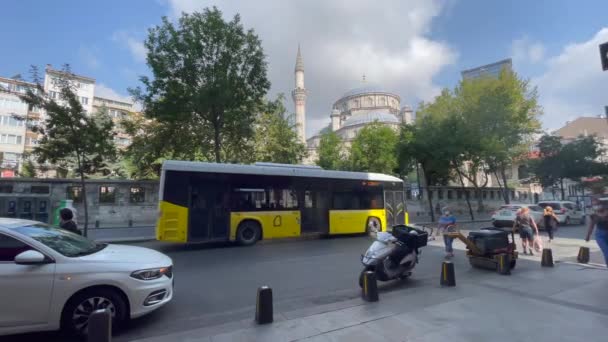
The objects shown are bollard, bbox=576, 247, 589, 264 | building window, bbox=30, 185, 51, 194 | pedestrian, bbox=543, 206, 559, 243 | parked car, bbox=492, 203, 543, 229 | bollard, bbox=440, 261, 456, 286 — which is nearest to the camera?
bollard, bbox=440, 261, 456, 286

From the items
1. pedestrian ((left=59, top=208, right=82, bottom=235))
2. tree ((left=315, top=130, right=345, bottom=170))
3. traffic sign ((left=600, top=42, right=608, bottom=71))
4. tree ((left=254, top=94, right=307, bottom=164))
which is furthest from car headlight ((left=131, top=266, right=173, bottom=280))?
tree ((left=315, top=130, right=345, bottom=170))

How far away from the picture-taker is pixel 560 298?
5.36 metres

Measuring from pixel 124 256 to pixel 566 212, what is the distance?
25.3 m

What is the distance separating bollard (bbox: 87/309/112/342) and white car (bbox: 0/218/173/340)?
2.99ft

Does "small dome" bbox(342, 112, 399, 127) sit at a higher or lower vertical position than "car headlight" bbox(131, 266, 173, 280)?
higher

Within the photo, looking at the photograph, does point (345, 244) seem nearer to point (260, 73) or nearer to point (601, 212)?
point (601, 212)

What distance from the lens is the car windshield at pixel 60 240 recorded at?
13.3 ft

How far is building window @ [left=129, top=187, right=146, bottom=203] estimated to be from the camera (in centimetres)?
2006

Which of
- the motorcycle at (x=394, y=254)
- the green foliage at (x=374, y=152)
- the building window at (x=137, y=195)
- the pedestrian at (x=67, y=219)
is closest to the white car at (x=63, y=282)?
the pedestrian at (x=67, y=219)

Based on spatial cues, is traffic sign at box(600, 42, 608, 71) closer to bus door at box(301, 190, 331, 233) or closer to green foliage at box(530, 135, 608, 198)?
bus door at box(301, 190, 331, 233)

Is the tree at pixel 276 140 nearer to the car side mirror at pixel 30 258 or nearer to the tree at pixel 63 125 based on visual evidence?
the tree at pixel 63 125

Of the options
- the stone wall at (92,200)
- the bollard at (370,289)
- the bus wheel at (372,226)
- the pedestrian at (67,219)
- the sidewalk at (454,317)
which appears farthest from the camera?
the stone wall at (92,200)

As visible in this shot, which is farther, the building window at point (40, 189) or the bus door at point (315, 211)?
the building window at point (40, 189)

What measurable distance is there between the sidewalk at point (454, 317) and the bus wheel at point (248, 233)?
6.85 m
